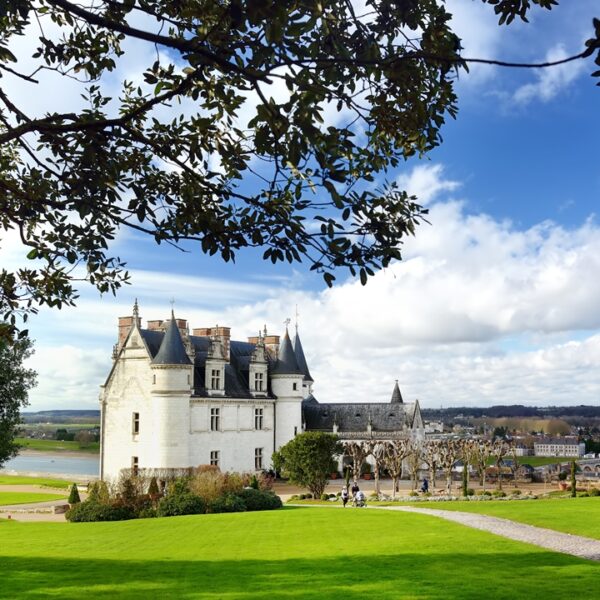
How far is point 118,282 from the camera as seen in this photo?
396 inches

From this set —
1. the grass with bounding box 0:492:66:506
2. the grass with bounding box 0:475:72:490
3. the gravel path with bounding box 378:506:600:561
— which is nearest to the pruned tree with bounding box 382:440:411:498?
the gravel path with bounding box 378:506:600:561

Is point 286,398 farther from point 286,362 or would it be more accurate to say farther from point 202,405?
point 202,405

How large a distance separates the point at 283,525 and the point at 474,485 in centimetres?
3320

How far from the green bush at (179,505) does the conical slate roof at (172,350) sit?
A: 1415 centimetres

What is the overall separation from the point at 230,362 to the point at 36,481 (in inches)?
729

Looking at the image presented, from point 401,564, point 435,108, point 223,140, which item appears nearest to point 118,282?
point 223,140

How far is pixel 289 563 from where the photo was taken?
16.8 m

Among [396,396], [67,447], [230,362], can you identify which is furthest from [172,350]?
[67,447]

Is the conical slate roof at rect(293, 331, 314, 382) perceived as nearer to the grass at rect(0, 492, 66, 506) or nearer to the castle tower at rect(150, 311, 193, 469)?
the castle tower at rect(150, 311, 193, 469)

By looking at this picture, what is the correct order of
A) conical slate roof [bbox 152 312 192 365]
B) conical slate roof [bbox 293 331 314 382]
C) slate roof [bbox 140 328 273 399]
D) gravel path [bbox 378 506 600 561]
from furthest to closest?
conical slate roof [bbox 293 331 314 382] < slate roof [bbox 140 328 273 399] < conical slate roof [bbox 152 312 192 365] < gravel path [bbox 378 506 600 561]

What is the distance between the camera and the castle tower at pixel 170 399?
1823 inches

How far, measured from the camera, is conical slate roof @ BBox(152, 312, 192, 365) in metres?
46.3

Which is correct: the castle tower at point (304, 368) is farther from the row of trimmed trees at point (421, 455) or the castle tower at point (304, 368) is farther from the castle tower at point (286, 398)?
the castle tower at point (286, 398)

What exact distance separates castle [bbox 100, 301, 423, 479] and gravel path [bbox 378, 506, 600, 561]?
73.6ft
